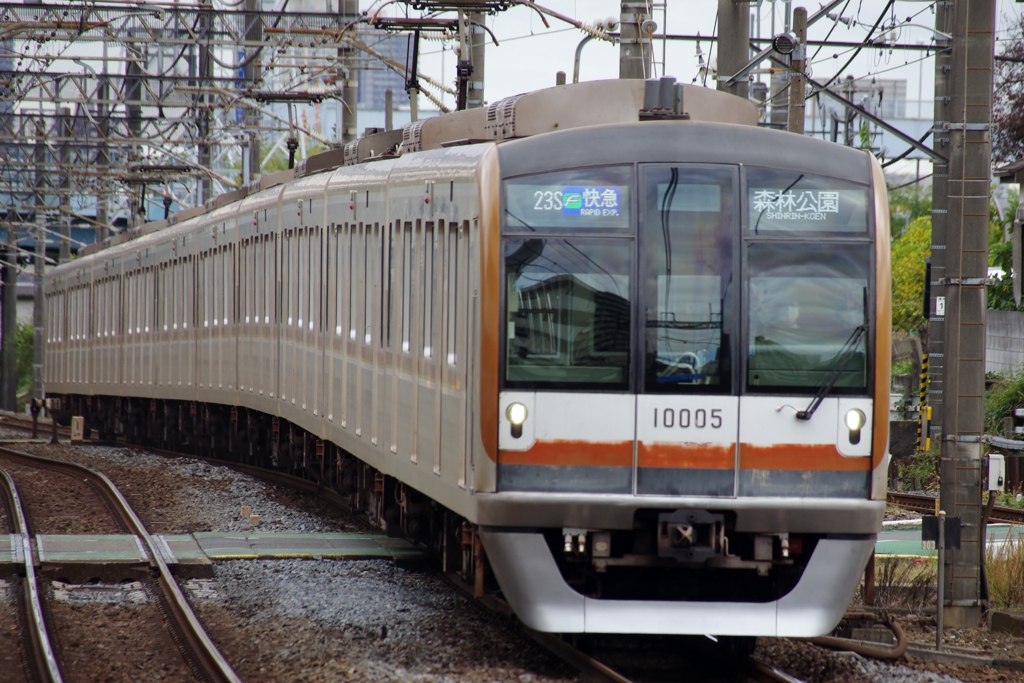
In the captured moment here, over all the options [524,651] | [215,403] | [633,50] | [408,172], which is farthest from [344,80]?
[524,651]

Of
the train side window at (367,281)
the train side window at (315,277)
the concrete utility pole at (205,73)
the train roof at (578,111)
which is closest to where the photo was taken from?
the train roof at (578,111)

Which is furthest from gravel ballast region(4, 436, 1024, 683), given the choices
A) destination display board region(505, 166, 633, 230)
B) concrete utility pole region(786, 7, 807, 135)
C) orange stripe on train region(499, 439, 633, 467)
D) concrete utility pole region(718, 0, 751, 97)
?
concrete utility pole region(786, 7, 807, 135)

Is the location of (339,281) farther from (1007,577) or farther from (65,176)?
(65,176)

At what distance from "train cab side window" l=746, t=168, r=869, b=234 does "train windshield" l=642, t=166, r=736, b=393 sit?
0.16 m

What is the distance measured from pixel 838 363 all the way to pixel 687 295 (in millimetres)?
817

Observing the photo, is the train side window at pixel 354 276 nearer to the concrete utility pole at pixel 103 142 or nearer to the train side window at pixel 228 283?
the train side window at pixel 228 283

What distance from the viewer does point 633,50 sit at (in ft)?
40.9

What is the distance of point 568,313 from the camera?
7.54 metres

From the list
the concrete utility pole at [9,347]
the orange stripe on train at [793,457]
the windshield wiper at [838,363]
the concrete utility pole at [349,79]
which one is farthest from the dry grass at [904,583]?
the concrete utility pole at [9,347]

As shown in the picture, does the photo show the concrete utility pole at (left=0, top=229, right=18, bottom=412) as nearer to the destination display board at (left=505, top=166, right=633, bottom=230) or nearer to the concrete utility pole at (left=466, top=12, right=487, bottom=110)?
the concrete utility pole at (left=466, top=12, right=487, bottom=110)

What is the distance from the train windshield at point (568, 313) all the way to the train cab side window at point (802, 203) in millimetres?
694

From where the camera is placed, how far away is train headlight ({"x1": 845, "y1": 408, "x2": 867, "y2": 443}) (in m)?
7.57

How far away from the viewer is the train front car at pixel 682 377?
748 cm

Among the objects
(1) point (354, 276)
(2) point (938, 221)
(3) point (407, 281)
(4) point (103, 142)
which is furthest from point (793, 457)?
(4) point (103, 142)
